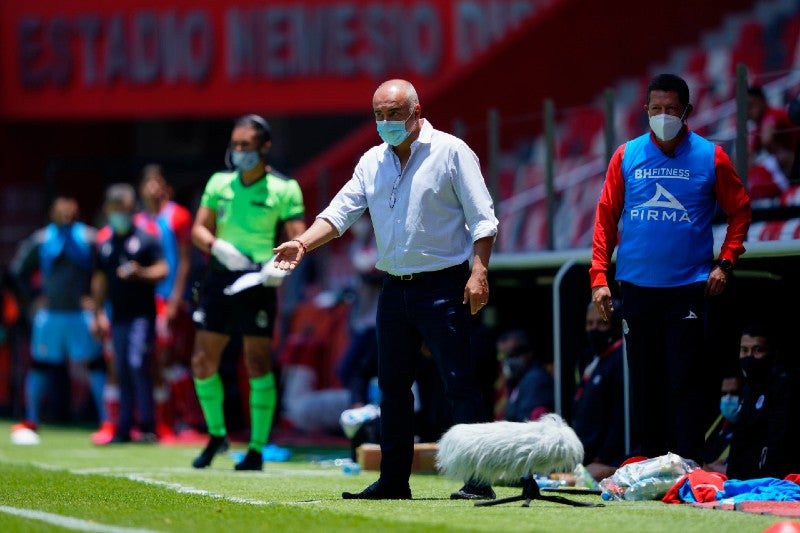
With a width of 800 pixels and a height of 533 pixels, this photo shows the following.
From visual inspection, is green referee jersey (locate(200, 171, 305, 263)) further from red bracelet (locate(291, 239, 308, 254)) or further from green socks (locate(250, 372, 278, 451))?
red bracelet (locate(291, 239, 308, 254))

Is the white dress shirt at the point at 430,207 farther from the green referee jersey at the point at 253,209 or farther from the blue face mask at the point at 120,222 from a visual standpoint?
the blue face mask at the point at 120,222

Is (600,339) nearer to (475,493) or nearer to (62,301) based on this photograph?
(475,493)

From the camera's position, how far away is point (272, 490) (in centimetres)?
851

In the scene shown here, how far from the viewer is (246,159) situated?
33.8 ft

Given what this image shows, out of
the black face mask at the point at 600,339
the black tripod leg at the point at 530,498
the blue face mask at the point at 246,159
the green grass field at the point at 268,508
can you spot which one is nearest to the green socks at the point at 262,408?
the green grass field at the point at 268,508

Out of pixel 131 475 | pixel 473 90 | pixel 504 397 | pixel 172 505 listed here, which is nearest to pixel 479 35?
pixel 473 90

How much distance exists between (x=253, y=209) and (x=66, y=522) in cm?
391

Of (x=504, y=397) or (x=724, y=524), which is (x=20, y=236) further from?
(x=724, y=524)

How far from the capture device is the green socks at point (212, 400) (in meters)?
10.4

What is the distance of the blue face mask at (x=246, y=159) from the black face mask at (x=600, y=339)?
234 cm

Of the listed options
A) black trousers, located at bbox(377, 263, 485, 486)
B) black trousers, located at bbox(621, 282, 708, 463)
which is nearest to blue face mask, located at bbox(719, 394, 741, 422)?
black trousers, located at bbox(621, 282, 708, 463)

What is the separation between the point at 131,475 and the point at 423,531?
379 cm

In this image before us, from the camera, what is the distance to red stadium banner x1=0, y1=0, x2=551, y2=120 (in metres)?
20.4

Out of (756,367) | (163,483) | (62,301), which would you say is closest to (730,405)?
(756,367)
